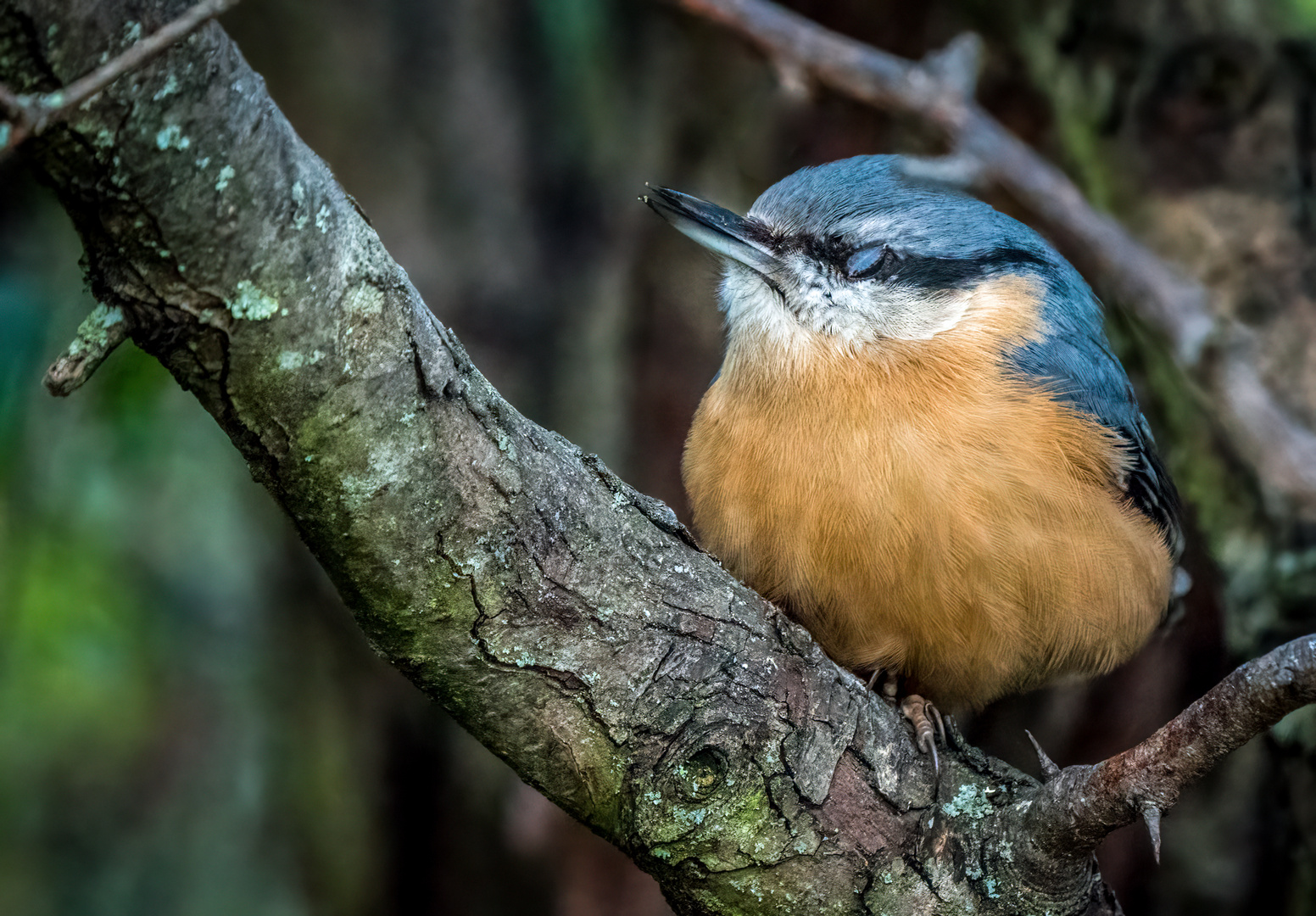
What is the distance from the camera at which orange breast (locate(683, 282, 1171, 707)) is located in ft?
7.43

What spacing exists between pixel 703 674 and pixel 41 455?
2148 millimetres

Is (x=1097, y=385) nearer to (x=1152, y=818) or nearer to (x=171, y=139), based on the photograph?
(x=1152, y=818)

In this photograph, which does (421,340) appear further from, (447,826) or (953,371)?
(447,826)

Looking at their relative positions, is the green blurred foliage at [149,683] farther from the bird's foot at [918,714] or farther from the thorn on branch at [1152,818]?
the thorn on branch at [1152,818]

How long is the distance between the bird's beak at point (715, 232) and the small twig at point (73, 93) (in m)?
1.65

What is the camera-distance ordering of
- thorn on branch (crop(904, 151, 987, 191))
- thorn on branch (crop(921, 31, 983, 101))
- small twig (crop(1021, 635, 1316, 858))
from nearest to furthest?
small twig (crop(1021, 635, 1316, 858))
thorn on branch (crop(904, 151, 987, 191))
thorn on branch (crop(921, 31, 983, 101))

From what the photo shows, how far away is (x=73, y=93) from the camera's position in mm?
973

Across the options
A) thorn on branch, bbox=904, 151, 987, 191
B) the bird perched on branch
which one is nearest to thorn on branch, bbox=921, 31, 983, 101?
thorn on branch, bbox=904, 151, 987, 191

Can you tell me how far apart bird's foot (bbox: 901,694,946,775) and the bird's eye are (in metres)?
1.01

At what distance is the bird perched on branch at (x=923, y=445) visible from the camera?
2.28 m

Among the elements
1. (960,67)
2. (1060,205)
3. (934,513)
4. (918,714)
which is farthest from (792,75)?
→ (918,714)

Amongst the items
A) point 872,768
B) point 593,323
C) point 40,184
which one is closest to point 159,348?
point 40,184

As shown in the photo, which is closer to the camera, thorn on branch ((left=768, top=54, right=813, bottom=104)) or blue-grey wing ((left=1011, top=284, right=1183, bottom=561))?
blue-grey wing ((left=1011, top=284, right=1183, bottom=561))

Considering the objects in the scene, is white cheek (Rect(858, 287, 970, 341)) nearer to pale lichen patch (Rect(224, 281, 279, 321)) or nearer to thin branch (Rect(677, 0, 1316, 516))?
thin branch (Rect(677, 0, 1316, 516))
